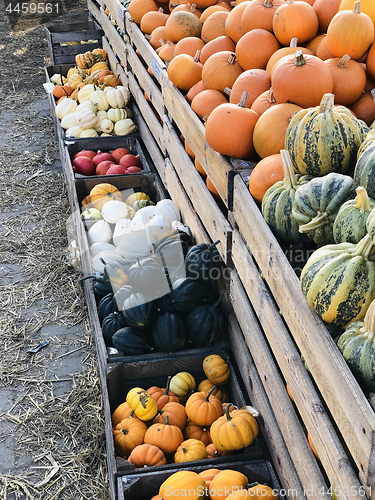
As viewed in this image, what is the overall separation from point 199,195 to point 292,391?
155 centimetres

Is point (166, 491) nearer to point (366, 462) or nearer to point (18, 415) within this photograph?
point (366, 462)

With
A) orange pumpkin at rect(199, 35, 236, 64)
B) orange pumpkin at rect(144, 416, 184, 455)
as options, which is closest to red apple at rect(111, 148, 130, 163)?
orange pumpkin at rect(199, 35, 236, 64)

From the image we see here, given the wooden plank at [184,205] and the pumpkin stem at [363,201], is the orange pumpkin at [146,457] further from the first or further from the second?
the pumpkin stem at [363,201]

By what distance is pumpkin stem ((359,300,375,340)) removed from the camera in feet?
4.48

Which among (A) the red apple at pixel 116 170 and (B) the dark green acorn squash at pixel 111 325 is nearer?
(B) the dark green acorn squash at pixel 111 325

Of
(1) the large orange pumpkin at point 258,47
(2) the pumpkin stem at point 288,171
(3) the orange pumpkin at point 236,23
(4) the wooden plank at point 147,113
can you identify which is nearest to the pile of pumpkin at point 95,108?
(4) the wooden plank at point 147,113

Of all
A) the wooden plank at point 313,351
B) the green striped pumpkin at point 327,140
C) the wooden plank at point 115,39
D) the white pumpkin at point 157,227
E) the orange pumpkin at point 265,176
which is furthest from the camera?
the wooden plank at point 115,39

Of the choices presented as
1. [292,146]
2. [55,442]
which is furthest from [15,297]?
[292,146]

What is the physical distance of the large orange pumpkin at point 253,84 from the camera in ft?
8.92

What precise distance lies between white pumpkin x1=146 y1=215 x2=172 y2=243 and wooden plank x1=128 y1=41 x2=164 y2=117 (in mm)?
1041

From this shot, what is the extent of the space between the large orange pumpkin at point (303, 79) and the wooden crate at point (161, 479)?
1.66m

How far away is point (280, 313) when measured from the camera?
2.06m

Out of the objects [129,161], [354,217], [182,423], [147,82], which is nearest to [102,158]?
[129,161]

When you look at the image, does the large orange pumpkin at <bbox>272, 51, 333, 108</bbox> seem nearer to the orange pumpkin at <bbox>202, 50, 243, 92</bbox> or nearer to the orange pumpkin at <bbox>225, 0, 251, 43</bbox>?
the orange pumpkin at <bbox>202, 50, 243, 92</bbox>
